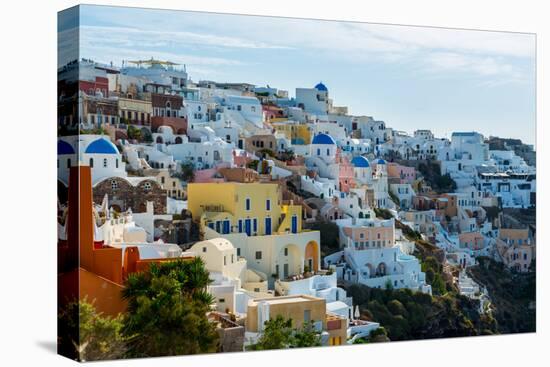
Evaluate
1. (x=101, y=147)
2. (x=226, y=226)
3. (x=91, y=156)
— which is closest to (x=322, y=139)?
(x=226, y=226)

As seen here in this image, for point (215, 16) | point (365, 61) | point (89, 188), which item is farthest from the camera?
point (365, 61)

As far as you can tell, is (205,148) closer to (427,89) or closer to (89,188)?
(89,188)

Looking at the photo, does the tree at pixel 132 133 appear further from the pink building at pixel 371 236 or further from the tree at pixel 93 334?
Result: the pink building at pixel 371 236

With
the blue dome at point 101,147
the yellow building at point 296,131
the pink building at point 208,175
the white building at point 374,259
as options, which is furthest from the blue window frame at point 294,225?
the blue dome at point 101,147

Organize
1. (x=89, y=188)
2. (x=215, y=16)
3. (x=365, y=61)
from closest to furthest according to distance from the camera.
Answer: (x=89, y=188)
(x=215, y=16)
(x=365, y=61)

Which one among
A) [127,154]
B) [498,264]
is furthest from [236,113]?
[498,264]

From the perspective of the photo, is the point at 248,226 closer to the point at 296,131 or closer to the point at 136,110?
the point at 296,131

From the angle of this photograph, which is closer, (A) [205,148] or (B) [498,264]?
(A) [205,148]
